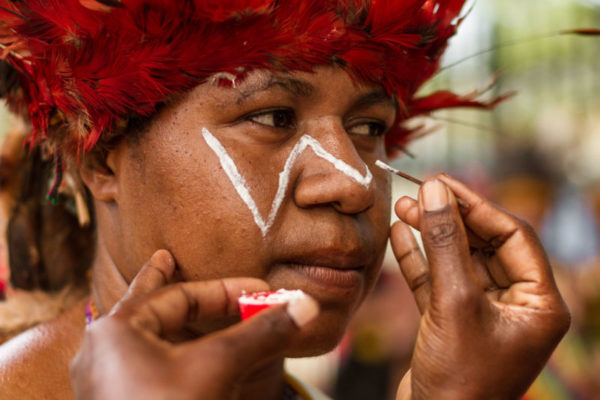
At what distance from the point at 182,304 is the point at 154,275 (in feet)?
0.96

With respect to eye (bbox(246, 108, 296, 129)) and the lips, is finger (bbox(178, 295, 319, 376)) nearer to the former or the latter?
the lips

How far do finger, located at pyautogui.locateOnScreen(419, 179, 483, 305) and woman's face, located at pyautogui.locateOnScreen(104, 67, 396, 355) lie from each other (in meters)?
0.27

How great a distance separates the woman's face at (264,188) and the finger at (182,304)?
0.88ft

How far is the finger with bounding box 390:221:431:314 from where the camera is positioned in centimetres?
202

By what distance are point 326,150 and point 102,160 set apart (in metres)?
0.77

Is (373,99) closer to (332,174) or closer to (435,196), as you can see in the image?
(332,174)

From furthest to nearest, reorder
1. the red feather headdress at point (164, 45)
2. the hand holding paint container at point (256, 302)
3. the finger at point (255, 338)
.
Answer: the red feather headdress at point (164, 45), the hand holding paint container at point (256, 302), the finger at point (255, 338)

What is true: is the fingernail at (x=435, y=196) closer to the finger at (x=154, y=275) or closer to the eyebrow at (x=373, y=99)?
the eyebrow at (x=373, y=99)

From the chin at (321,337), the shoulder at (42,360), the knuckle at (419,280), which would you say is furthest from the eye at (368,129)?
the shoulder at (42,360)

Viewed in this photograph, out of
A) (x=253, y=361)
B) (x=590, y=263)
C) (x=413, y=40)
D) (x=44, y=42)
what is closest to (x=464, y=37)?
(x=590, y=263)

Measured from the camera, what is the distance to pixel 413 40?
2070mm

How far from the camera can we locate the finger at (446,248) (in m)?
1.65

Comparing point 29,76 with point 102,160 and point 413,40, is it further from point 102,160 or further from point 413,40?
point 413,40

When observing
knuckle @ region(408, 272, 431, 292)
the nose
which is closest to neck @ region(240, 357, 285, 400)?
knuckle @ region(408, 272, 431, 292)
